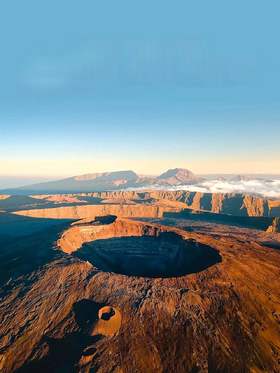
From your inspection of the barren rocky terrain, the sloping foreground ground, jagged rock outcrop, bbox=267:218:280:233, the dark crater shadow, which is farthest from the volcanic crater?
jagged rock outcrop, bbox=267:218:280:233

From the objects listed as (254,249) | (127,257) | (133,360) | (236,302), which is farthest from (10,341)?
(254,249)

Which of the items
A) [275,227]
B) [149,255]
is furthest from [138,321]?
[275,227]

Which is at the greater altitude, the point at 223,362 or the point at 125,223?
the point at 125,223

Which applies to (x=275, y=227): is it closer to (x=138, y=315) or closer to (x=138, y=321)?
(x=138, y=315)

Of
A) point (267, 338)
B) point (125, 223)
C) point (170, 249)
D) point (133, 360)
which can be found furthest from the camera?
point (125, 223)

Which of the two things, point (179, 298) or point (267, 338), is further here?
point (179, 298)

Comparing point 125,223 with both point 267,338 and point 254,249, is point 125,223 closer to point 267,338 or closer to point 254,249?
point 254,249

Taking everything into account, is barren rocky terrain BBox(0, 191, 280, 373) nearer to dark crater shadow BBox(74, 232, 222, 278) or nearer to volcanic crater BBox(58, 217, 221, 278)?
dark crater shadow BBox(74, 232, 222, 278)

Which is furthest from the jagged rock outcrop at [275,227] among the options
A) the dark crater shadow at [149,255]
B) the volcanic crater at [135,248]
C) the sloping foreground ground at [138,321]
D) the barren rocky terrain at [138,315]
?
the sloping foreground ground at [138,321]
